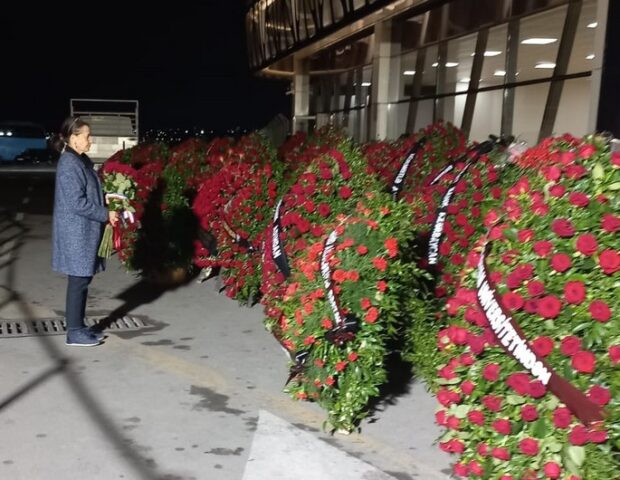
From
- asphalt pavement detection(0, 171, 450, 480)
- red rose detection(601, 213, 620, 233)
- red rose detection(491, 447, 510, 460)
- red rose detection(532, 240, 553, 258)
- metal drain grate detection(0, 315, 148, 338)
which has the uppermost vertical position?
red rose detection(601, 213, 620, 233)

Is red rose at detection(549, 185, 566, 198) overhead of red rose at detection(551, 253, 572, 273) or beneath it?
overhead

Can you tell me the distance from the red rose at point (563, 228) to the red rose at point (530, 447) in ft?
2.54

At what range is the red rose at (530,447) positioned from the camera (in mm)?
2719

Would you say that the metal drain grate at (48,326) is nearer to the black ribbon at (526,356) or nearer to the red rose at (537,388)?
the black ribbon at (526,356)

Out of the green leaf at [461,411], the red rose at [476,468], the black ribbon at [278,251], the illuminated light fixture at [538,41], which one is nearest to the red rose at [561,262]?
the green leaf at [461,411]

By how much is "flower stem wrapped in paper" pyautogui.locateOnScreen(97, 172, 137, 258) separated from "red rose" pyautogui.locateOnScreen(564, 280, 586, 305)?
4.05 metres

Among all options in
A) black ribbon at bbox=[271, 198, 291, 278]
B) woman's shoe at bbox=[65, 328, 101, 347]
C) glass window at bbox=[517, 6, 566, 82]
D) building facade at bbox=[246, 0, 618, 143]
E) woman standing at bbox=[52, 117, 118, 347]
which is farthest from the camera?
glass window at bbox=[517, 6, 566, 82]

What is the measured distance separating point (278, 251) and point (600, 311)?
2.83m

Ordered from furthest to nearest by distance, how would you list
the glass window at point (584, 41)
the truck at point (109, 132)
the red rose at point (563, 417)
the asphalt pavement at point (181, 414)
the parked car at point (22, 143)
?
the parked car at point (22, 143) < the truck at point (109, 132) < the glass window at point (584, 41) < the asphalt pavement at point (181, 414) < the red rose at point (563, 417)

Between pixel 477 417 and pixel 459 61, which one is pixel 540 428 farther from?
pixel 459 61

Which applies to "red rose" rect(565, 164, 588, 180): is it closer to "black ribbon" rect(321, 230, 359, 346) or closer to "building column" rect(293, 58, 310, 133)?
"black ribbon" rect(321, 230, 359, 346)

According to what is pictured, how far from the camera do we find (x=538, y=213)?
2908 millimetres

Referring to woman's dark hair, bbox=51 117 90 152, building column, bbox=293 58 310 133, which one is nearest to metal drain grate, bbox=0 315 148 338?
woman's dark hair, bbox=51 117 90 152

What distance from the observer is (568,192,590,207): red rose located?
2787 millimetres
